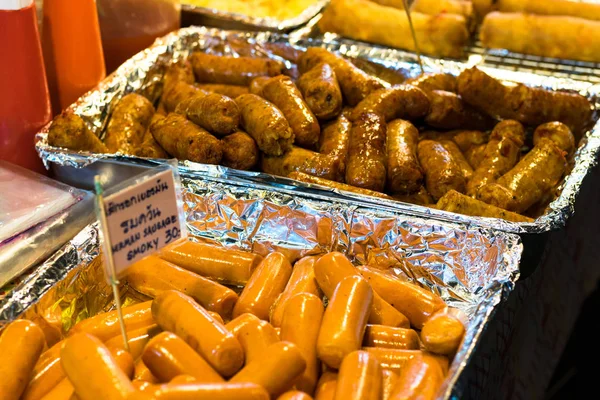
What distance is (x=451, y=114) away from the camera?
3.61 metres

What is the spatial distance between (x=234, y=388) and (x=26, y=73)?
1991 mm

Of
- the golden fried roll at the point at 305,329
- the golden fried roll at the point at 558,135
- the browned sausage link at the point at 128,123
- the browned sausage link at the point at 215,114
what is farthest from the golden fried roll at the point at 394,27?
the golden fried roll at the point at 305,329

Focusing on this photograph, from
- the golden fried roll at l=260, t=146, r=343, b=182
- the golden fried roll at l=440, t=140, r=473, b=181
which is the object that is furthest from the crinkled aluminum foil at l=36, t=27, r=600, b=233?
the golden fried roll at l=440, t=140, r=473, b=181

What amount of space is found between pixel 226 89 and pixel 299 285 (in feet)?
5.63

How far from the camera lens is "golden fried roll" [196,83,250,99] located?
379 centimetres

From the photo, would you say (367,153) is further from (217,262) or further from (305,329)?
(305,329)

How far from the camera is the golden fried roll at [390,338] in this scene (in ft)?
7.52

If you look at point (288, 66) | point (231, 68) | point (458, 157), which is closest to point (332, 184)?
point (458, 157)

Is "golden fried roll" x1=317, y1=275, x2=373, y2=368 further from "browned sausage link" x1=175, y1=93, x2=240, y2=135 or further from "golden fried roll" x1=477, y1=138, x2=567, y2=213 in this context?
"browned sausage link" x1=175, y1=93, x2=240, y2=135

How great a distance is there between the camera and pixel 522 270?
2.62 metres

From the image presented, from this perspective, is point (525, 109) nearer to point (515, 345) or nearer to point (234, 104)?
point (515, 345)

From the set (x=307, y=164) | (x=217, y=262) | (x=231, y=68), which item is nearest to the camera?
(x=217, y=262)

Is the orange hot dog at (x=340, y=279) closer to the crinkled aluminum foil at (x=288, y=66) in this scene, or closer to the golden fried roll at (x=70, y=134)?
the crinkled aluminum foil at (x=288, y=66)

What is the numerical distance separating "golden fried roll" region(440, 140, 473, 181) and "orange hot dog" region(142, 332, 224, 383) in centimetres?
188
